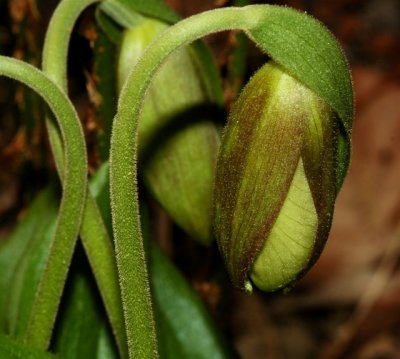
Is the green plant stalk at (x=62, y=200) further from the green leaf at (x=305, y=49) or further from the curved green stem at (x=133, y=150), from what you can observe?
the green leaf at (x=305, y=49)

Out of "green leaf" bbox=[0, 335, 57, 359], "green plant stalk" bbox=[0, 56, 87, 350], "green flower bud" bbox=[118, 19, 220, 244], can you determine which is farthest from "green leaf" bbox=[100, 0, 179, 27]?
"green leaf" bbox=[0, 335, 57, 359]

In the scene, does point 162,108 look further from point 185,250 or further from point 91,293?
point 185,250

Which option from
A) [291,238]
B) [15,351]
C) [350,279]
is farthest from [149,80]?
[350,279]

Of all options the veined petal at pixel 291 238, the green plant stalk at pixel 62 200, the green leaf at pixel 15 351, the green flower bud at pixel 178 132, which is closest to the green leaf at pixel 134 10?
the green flower bud at pixel 178 132

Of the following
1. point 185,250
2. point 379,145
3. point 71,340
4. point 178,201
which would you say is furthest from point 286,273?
point 379,145

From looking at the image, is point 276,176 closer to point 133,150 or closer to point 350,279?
point 133,150

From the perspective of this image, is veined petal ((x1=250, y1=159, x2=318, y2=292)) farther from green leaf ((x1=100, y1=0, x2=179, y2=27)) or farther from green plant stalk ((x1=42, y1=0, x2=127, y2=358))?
green leaf ((x1=100, y1=0, x2=179, y2=27))
